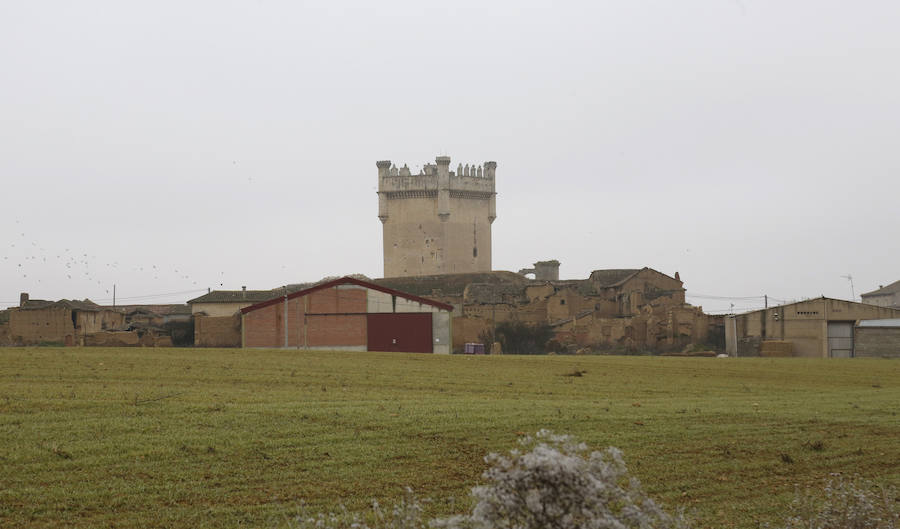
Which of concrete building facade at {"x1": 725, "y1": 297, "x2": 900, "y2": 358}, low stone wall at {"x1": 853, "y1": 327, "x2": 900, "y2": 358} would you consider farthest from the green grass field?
concrete building facade at {"x1": 725, "y1": 297, "x2": 900, "y2": 358}

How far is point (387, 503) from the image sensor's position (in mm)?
14656

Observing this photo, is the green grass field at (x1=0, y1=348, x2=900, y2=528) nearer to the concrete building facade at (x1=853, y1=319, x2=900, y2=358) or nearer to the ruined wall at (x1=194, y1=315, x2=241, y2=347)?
the ruined wall at (x1=194, y1=315, x2=241, y2=347)

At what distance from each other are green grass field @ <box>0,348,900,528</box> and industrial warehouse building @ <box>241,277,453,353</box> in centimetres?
2497

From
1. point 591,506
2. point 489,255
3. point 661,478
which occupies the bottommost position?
point 661,478

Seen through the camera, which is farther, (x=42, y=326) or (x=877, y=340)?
(x=42, y=326)

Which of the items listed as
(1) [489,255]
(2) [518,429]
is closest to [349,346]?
(2) [518,429]

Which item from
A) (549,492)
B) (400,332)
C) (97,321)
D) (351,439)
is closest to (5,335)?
(97,321)

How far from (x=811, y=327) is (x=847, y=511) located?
200ft

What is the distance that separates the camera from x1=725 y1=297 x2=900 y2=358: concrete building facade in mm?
69312

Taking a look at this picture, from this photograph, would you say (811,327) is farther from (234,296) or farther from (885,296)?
(885,296)

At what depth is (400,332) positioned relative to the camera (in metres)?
58.0

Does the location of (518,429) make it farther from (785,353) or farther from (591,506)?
(785,353)

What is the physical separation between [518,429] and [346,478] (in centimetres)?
493

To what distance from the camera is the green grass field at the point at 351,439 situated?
48.4ft
